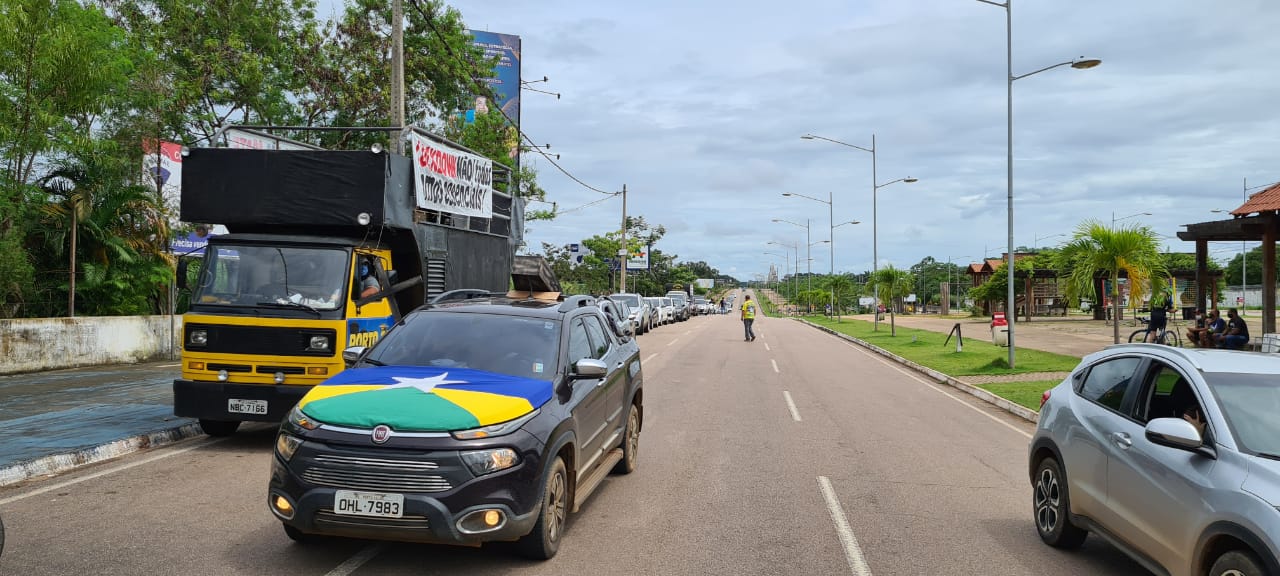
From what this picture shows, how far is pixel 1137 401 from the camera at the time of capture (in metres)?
5.27

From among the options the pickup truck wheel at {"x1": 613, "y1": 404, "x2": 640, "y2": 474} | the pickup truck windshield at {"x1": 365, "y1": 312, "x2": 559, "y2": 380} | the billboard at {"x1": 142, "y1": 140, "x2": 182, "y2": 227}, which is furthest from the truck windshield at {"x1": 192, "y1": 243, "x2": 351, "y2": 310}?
the billboard at {"x1": 142, "y1": 140, "x2": 182, "y2": 227}

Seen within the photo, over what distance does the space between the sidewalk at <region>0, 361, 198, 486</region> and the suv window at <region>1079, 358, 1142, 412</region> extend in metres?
8.73

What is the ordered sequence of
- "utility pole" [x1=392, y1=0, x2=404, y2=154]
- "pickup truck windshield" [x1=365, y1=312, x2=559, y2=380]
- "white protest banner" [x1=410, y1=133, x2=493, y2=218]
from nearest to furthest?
"pickup truck windshield" [x1=365, y1=312, x2=559, y2=380]
"white protest banner" [x1=410, y1=133, x2=493, y2=218]
"utility pole" [x1=392, y1=0, x2=404, y2=154]

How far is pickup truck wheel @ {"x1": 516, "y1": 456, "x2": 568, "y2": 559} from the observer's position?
523 centimetres

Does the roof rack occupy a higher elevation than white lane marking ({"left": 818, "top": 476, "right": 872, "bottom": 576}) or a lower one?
higher

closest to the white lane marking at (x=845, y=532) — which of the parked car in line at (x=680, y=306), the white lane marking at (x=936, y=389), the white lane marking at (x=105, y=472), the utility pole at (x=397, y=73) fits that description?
the white lane marking at (x=936, y=389)

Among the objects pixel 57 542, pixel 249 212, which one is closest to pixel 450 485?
pixel 57 542

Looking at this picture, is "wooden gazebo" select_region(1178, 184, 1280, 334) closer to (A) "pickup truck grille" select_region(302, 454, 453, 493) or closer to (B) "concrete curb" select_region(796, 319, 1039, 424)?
(B) "concrete curb" select_region(796, 319, 1039, 424)

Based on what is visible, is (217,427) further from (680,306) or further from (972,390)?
(680,306)

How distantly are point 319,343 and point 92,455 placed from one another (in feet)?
7.80

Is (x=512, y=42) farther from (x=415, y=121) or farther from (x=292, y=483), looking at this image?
(x=292, y=483)

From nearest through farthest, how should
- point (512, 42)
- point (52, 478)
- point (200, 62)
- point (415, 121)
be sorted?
point (52, 478)
point (200, 62)
point (415, 121)
point (512, 42)

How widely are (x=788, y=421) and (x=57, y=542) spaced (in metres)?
8.45

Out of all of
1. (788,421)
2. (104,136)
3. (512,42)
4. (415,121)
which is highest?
(512,42)
